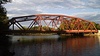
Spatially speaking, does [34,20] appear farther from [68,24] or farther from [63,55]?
[63,55]

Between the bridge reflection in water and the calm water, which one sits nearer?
the bridge reflection in water

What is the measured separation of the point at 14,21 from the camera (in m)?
103

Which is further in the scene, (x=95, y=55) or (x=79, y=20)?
(x=79, y=20)

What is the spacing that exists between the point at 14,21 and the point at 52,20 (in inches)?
713

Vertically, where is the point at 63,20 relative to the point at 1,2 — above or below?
below

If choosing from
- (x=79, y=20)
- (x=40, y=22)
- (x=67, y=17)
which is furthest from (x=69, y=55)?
(x=79, y=20)

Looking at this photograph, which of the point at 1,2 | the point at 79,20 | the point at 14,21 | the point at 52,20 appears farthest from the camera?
the point at 79,20

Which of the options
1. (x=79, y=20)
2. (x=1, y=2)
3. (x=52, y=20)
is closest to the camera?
(x=1, y=2)

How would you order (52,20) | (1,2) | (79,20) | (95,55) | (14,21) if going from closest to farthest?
(95,55) → (1,2) → (14,21) → (52,20) → (79,20)

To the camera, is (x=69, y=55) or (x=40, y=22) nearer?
(x=69, y=55)

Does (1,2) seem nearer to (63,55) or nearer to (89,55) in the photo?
(63,55)

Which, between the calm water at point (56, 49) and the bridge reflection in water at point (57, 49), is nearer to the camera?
the bridge reflection in water at point (57, 49)

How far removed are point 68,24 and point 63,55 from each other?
71.1 m

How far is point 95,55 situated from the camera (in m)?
44.6
